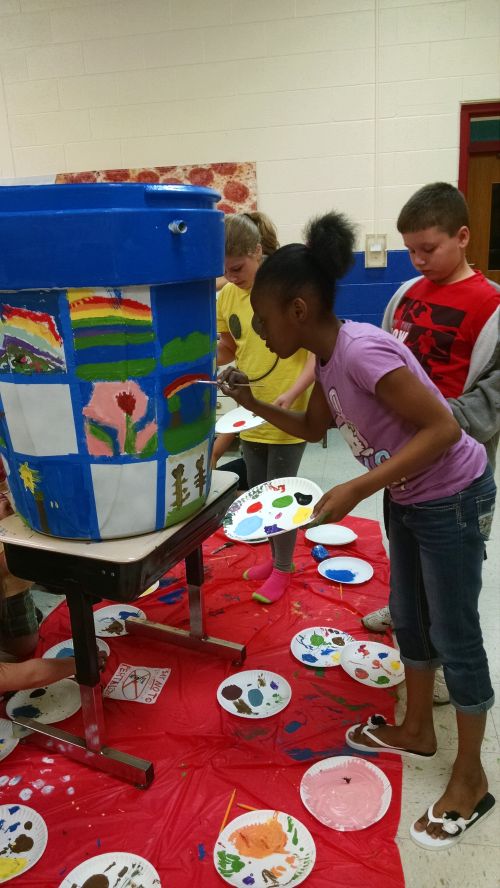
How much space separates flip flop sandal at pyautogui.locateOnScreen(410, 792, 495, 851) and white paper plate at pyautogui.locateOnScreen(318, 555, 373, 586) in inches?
35.2

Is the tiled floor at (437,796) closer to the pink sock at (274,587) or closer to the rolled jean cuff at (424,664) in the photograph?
the rolled jean cuff at (424,664)

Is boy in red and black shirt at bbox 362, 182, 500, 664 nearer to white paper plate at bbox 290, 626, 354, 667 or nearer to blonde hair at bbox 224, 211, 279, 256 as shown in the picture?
blonde hair at bbox 224, 211, 279, 256

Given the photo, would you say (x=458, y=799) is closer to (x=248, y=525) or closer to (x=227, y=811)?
(x=227, y=811)

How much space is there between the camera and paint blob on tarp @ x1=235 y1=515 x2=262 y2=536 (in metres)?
1.46

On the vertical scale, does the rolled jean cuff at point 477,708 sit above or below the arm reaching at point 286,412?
below

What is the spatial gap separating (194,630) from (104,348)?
102 cm

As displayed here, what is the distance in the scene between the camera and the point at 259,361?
190 cm

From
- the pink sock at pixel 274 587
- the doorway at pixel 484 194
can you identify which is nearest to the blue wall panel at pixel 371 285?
the doorway at pixel 484 194

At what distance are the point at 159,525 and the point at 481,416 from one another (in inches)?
28.6

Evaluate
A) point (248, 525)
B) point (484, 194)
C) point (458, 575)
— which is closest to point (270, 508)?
point (248, 525)

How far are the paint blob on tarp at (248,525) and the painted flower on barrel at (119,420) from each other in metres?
0.44

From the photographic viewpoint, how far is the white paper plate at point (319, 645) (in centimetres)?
169

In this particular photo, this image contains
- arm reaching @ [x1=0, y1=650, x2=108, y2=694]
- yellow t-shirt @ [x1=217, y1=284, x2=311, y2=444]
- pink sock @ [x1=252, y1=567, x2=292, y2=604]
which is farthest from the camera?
pink sock @ [x1=252, y1=567, x2=292, y2=604]

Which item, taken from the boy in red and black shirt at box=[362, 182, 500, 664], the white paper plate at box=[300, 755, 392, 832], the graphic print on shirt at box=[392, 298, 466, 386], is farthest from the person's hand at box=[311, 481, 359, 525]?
the white paper plate at box=[300, 755, 392, 832]
